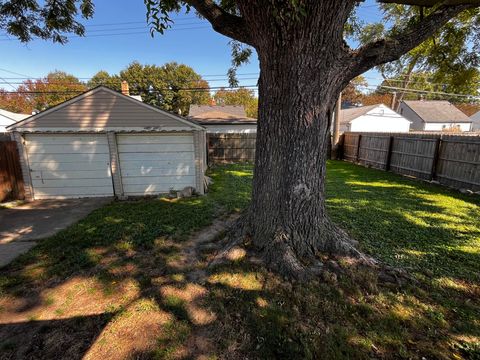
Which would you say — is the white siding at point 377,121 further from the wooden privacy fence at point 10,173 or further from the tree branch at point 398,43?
the wooden privacy fence at point 10,173

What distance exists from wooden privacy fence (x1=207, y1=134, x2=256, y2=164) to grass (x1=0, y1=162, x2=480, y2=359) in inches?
427

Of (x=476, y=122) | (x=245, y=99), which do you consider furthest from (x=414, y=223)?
(x=476, y=122)

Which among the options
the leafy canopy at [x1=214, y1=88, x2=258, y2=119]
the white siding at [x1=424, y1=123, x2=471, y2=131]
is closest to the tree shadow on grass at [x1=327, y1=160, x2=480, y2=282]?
the white siding at [x1=424, y1=123, x2=471, y2=131]

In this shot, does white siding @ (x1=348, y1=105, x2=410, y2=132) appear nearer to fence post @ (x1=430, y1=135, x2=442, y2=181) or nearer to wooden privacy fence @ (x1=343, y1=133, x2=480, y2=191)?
wooden privacy fence @ (x1=343, y1=133, x2=480, y2=191)

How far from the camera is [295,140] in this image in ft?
9.38

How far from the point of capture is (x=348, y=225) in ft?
15.7

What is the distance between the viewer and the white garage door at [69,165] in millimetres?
7137

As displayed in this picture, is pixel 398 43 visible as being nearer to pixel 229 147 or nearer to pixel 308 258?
pixel 308 258

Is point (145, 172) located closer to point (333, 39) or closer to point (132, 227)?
point (132, 227)

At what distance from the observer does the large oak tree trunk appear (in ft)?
8.66

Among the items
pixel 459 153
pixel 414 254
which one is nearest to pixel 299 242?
pixel 414 254

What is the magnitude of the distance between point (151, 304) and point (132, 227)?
2.68m

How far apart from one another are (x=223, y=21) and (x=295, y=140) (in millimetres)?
1792

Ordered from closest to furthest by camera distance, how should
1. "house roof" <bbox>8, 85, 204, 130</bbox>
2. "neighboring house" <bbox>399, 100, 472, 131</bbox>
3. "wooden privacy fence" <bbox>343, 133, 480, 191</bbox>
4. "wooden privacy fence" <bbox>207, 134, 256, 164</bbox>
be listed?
"house roof" <bbox>8, 85, 204, 130</bbox>, "wooden privacy fence" <bbox>343, 133, 480, 191</bbox>, "wooden privacy fence" <bbox>207, 134, 256, 164</bbox>, "neighboring house" <bbox>399, 100, 472, 131</bbox>
